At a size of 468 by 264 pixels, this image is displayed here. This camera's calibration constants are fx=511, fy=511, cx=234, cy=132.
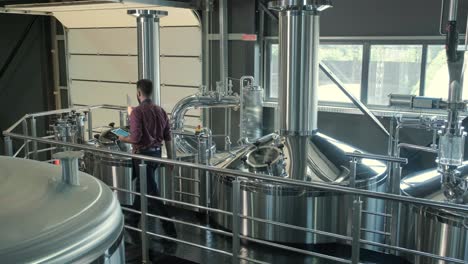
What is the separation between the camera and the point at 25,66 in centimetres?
1005

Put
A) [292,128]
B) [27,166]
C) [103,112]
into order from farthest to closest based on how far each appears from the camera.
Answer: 1. [103,112]
2. [292,128]
3. [27,166]

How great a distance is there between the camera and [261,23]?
7.55 meters

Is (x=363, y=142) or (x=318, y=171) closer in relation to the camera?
(x=318, y=171)

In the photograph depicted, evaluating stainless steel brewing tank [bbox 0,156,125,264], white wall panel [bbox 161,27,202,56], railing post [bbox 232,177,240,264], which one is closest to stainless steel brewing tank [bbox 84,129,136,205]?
railing post [bbox 232,177,240,264]

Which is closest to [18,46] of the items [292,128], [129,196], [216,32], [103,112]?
[103,112]

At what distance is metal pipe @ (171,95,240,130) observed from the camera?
5992 mm

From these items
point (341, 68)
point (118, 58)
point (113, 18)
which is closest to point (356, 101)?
point (341, 68)

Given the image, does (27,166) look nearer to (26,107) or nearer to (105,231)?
(105,231)

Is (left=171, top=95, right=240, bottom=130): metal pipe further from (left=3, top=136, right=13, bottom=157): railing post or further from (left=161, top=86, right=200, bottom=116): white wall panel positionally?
(left=3, top=136, right=13, bottom=157): railing post

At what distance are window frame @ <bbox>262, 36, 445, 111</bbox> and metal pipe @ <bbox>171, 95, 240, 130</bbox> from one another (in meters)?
1.09

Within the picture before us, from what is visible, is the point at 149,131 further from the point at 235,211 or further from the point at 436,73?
the point at 436,73

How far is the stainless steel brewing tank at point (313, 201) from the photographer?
4.07 meters

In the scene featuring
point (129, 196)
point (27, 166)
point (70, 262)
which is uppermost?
point (27, 166)

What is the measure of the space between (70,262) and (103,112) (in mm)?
7936
